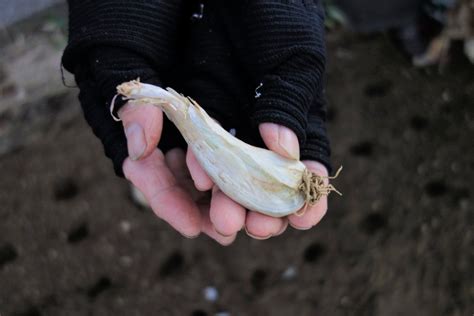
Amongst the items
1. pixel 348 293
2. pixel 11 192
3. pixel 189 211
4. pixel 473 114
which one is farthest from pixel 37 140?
pixel 473 114

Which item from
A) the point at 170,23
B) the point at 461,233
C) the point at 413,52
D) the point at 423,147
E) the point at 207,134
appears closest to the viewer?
the point at 207,134

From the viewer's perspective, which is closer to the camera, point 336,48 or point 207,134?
point 207,134

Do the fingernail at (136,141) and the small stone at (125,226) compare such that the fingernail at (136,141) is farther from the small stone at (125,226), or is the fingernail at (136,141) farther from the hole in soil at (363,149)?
the hole in soil at (363,149)

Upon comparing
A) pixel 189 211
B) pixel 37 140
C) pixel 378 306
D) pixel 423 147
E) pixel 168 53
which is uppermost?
pixel 168 53

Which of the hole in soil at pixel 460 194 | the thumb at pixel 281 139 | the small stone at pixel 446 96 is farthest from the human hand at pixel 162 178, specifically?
the small stone at pixel 446 96

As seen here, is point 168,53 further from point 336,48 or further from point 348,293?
point 336,48

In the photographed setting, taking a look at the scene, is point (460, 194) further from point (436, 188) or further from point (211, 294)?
point (211, 294)
